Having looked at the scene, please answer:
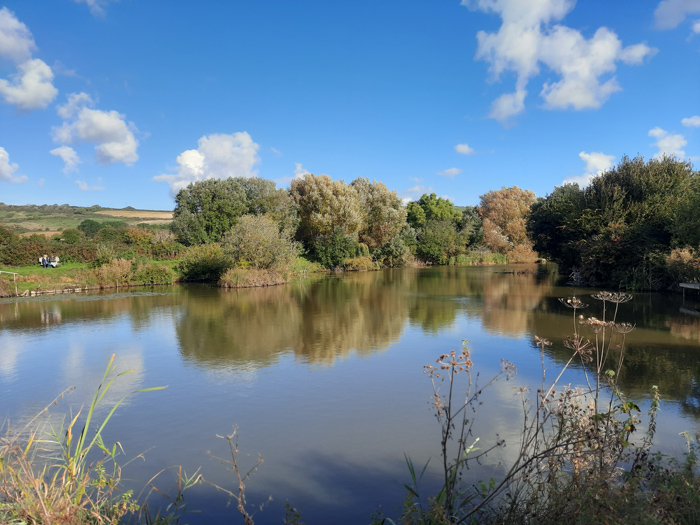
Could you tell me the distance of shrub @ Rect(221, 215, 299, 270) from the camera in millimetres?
27594

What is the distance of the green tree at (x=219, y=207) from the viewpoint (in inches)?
1483

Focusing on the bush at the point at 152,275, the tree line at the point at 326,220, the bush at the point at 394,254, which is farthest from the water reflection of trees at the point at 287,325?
the bush at the point at 394,254

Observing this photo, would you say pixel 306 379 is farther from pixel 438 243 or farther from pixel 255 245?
pixel 438 243

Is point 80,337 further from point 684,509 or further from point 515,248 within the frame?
point 515,248

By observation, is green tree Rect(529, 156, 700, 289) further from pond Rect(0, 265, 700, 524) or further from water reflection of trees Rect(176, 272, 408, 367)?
water reflection of trees Rect(176, 272, 408, 367)

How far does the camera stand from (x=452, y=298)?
826 inches

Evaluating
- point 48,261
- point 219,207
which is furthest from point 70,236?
point 219,207

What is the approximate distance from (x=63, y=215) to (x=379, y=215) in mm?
42505

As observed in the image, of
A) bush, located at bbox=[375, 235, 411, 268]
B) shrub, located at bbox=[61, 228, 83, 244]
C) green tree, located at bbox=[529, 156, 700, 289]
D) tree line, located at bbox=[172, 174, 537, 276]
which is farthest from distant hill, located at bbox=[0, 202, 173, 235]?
green tree, located at bbox=[529, 156, 700, 289]

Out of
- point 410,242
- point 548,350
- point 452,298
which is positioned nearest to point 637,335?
point 548,350

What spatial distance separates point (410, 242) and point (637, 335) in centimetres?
3414

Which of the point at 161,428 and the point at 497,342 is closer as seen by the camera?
the point at 161,428

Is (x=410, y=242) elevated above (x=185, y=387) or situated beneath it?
elevated above

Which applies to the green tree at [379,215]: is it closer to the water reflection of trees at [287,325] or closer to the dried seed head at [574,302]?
the water reflection of trees at [287,325]
